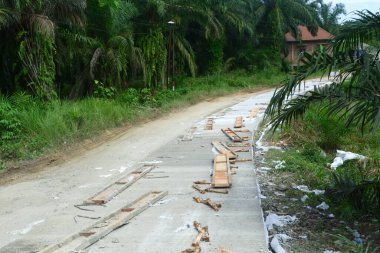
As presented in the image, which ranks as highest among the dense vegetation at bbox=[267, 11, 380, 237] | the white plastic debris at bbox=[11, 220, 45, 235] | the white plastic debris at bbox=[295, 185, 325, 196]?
the dense vegetation at bbox=[267, 11, 380, 237]

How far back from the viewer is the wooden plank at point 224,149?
425 inches

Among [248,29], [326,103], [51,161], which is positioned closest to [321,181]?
[326,103]

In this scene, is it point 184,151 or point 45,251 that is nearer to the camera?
point 45,251

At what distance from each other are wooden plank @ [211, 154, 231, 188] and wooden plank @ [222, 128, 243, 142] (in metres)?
2.31

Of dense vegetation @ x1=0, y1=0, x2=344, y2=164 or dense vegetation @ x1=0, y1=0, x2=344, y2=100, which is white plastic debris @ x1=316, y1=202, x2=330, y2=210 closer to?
dense vegetation @ x1=0, y1=0, x2=344, y2=164

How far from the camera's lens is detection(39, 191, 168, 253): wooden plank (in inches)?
212

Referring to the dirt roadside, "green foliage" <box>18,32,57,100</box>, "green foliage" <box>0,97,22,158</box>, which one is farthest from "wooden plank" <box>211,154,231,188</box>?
"green foliage" <box>18,32,57,100</box>

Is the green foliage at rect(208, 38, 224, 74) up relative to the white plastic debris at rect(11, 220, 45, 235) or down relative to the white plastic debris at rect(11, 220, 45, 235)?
up

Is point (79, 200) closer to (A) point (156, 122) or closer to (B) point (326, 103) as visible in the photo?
(B) point (326, 103)

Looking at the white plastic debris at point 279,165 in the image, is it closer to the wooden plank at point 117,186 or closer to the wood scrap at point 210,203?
the wooden plank at point 117,186

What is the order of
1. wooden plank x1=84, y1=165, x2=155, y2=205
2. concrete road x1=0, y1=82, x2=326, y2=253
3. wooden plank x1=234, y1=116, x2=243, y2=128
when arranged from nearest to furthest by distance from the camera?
1. concrete road x1=0, y1=82, x2=326, y2=253
2. wooden plank x1=84, y1=165, x2=155, y2=205
3. wooden plank x1=234, y1=116, x2=243, y2=128

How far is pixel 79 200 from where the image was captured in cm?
768

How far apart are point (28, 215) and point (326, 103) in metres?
4.54

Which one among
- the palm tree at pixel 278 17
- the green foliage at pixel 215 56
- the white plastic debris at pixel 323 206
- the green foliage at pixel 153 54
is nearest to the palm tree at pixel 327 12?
the palm tree at pixel 278 17
